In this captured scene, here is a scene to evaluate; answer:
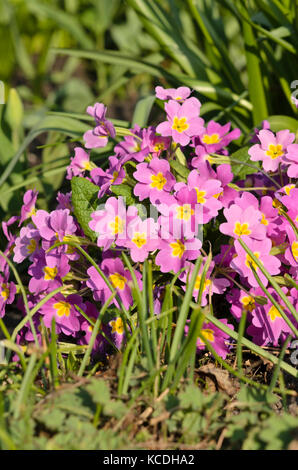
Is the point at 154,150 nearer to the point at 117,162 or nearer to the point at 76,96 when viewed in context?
the point at 117,162

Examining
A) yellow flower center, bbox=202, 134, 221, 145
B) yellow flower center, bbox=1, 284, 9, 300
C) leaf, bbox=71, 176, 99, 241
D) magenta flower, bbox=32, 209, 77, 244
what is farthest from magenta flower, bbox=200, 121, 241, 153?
yellow flower center, bbox=1, 284, 9, 300

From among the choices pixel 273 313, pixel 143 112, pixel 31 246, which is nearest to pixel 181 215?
pixel 273 313

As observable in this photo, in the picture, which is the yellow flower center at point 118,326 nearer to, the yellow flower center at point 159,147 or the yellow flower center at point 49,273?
the yellow flower center at point 49,273

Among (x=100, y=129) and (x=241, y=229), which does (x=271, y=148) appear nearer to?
(x=241, y=229)

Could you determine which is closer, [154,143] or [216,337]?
[216,337]
